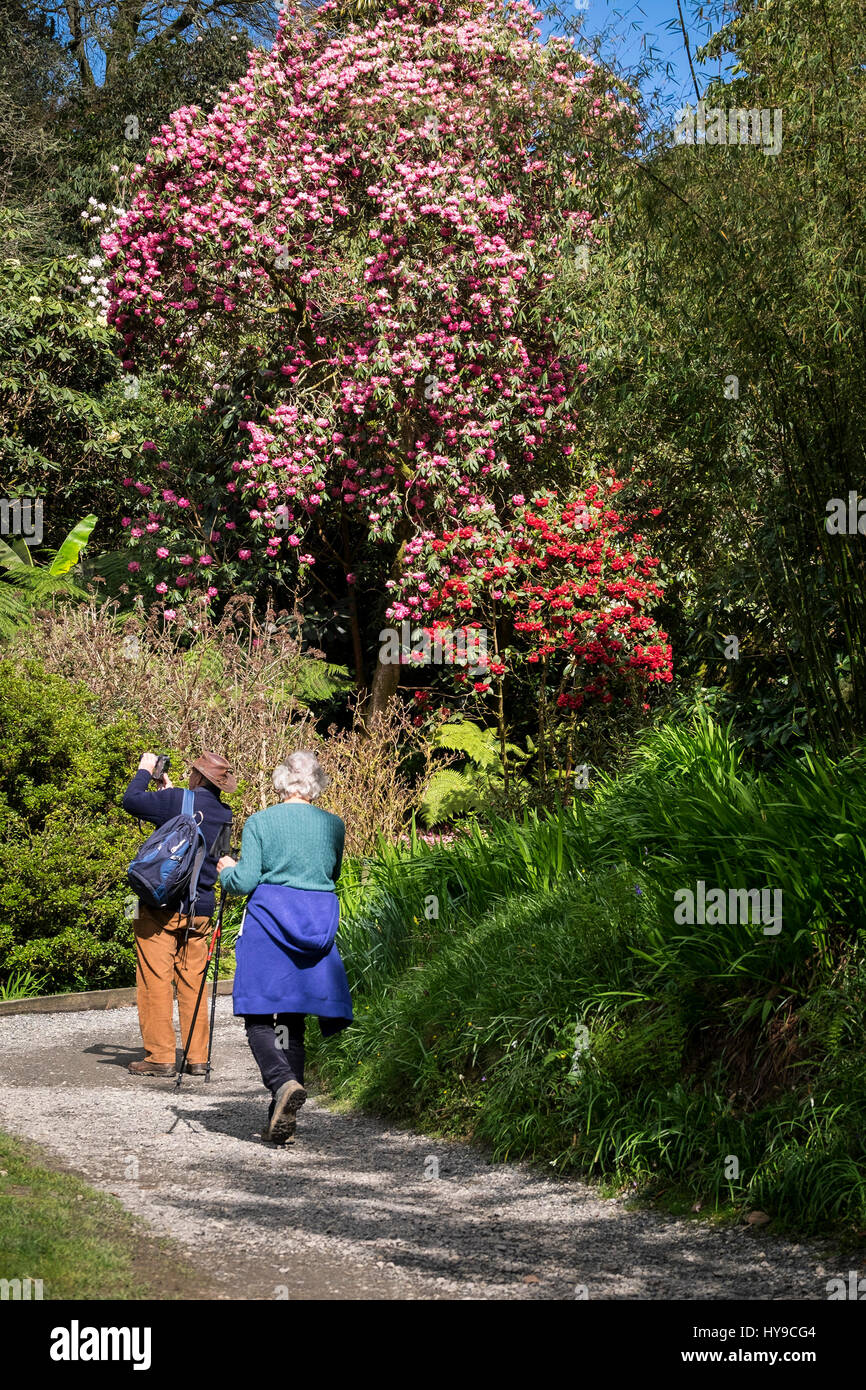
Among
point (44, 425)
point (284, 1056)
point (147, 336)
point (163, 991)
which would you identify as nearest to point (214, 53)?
point (44, 425)

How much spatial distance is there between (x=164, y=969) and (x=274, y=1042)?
1.85 m

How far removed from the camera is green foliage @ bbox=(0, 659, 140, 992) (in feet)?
33.4

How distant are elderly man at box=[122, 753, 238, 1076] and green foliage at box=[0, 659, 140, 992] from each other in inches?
92.3

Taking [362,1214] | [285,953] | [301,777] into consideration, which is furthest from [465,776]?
[362,1214]

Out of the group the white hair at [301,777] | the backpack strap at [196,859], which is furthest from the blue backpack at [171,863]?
the white hair at [301,777]

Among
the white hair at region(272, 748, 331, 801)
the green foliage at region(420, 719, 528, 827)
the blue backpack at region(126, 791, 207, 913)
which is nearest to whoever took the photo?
the white hair at region(272, 748, 331, 801)

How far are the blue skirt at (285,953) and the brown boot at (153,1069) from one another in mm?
2121

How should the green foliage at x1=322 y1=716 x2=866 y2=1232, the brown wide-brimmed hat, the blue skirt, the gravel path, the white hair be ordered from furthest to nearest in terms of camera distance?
the brown wide-brimmed hat, the white hair, the blue skirt, the green foliage at x1=322 y1=716 x2=866 y2=1232, the gravel path

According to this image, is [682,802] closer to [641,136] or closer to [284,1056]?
[284,1056]

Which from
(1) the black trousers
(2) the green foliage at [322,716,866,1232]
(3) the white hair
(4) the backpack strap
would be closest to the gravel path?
(2) the green foliage at [322,716,866,1232]

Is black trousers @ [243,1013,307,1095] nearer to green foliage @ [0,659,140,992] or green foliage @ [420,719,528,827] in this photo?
green foliage @ [0,659,140,992]

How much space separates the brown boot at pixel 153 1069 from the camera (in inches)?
322

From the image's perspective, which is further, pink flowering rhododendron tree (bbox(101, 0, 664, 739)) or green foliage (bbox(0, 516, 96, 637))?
green foliage (bbox(0, 516, 96, 637))

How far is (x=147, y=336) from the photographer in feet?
50.4
